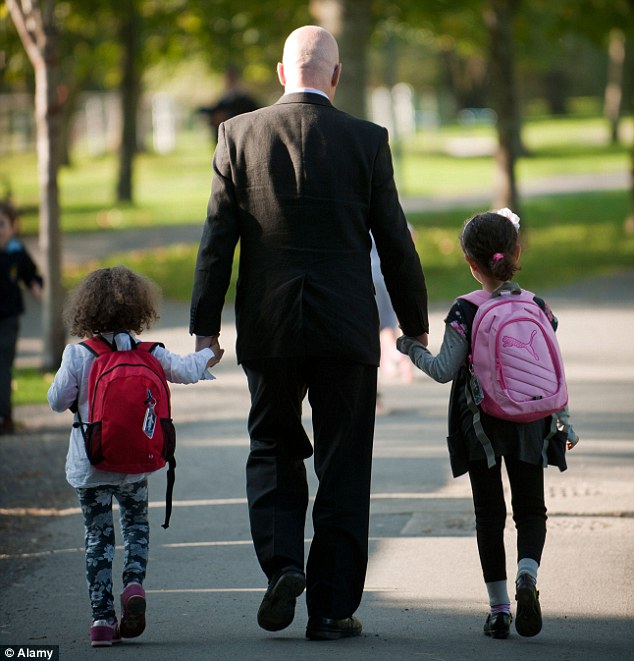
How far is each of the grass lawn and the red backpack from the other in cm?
577

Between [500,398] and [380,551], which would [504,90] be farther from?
[500,398]

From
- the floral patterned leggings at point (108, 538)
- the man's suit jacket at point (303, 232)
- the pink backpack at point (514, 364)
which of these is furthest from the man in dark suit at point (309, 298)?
the floral patterned leggings at point (108, 538)

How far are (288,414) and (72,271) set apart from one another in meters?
13.6

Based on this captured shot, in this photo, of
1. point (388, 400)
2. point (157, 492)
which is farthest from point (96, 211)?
point (157, 492)

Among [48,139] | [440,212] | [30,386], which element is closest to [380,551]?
[30,386]

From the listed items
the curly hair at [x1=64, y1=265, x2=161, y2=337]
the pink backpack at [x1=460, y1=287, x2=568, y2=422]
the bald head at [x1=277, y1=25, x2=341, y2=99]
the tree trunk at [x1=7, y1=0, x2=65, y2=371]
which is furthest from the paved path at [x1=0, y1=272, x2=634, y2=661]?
the bald head at [x1=277, y1=25, x2=341, y2=99]

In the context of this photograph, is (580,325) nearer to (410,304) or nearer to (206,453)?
(206,453)

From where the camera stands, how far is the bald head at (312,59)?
4766 mm

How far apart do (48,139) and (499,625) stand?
24.6ft

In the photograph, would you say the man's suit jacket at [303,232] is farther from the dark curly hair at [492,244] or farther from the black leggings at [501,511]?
the black leggings at [501,511]

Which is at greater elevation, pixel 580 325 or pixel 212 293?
pixel 212 293

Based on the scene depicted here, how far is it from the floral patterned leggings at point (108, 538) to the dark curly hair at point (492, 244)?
4.74 feet

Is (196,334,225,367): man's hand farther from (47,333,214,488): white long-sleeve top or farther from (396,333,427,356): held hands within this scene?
(396,333,427,356): held hands

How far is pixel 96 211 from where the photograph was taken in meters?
28.1
